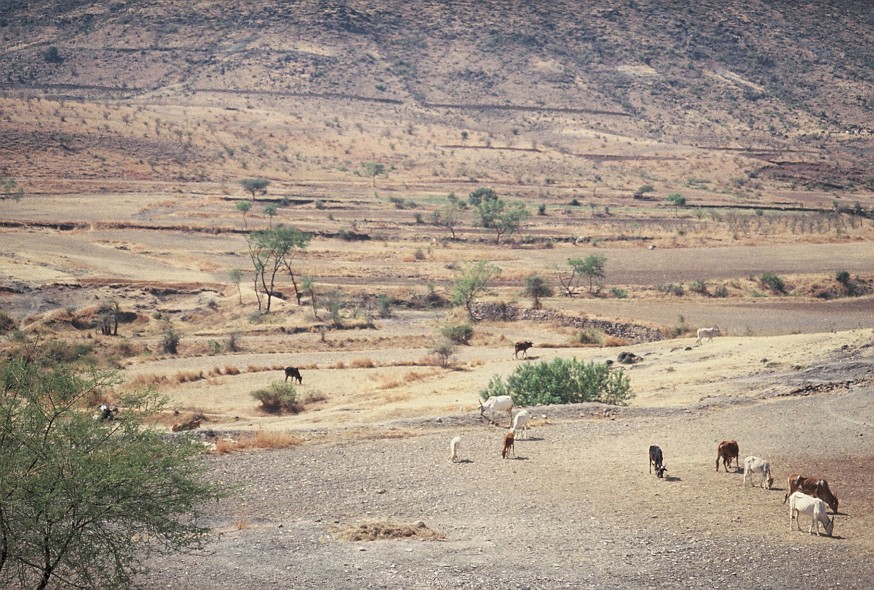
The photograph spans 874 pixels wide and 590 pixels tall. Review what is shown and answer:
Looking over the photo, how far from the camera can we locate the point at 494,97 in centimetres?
16762

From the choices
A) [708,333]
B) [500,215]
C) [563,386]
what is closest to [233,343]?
[708,333]

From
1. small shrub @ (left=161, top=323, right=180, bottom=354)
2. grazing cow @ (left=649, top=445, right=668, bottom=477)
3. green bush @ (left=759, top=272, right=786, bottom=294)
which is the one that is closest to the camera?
grazing cow @ (left=649, top=445, right=668, bottom=477)

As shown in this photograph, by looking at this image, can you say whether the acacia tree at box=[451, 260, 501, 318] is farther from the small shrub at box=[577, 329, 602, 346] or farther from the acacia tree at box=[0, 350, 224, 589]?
the acacia tree at box=[0, 350, 224, 589]

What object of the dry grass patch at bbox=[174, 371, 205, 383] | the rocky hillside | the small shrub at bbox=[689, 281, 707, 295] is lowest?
the dry grass patch at bbox=[174, 371, 205, 383]

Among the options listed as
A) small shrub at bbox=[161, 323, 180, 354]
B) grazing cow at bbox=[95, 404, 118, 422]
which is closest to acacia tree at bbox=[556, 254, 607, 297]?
small shrub at bbox=[161, 323, 180, 354]

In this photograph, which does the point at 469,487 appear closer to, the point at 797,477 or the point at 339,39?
the point at 797,477

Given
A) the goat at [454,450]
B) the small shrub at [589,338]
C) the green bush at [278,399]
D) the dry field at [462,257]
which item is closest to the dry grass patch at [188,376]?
the dry field at [462,257]

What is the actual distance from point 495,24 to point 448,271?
135 meters

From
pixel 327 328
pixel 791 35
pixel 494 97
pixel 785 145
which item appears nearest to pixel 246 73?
pixel 494 97

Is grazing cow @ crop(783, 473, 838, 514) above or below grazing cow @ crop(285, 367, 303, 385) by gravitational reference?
above

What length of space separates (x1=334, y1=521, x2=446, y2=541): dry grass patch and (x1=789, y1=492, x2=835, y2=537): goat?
5.36m

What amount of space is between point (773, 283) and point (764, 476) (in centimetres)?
4056

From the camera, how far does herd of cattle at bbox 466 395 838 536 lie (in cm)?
1519

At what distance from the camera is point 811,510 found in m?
15.1
